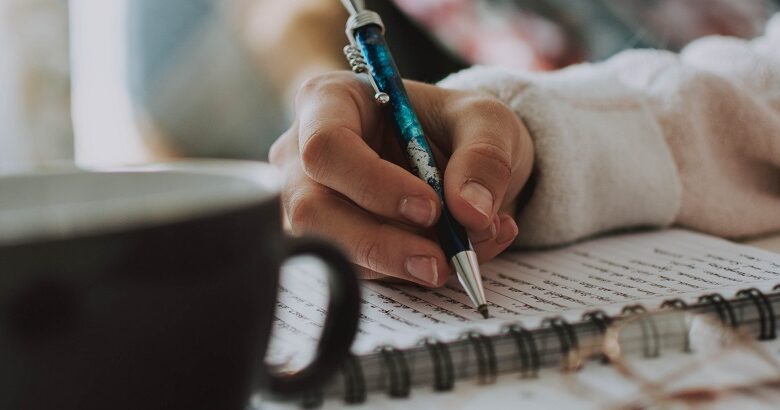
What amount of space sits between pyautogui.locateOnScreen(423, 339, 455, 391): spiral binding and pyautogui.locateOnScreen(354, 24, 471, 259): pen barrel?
99 mm

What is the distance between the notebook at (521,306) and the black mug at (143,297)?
5cm

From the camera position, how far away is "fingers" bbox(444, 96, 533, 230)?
1.14ft

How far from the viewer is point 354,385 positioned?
0.24 meters

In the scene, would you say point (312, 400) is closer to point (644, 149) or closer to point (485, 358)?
point (485, 358)

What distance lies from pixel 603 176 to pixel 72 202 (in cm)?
35

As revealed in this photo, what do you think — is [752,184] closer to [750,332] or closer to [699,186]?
[699,186]

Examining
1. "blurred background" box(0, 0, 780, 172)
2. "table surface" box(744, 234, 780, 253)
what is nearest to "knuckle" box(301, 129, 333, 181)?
"table surface" box(744, 234, 780, 253)

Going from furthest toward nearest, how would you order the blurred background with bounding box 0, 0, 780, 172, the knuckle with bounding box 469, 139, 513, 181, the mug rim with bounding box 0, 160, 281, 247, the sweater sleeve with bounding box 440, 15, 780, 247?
the blurred background with bounding box 0, 0, 780, 172 < the sweater sleeve with bounding box 440, 15, 780, 247 < the knuckle with bounding box 469, 139, 513, 181 < the mug rim with bounding box 0, 160, 281, 247

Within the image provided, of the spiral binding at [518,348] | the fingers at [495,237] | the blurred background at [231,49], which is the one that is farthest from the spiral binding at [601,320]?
the blurred background at [231,49]

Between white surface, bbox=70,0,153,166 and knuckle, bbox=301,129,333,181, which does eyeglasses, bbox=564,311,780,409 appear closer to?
knuckle, bbox=301,129,333,181

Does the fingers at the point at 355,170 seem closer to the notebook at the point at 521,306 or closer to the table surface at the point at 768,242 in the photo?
A: the notebook at the point at 521,306

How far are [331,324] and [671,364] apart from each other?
4.8 inches

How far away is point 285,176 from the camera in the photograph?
436mm

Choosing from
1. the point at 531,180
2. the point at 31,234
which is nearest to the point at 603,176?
the point at 531,180
